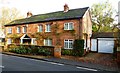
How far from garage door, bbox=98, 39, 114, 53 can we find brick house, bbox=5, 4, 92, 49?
2.10 m

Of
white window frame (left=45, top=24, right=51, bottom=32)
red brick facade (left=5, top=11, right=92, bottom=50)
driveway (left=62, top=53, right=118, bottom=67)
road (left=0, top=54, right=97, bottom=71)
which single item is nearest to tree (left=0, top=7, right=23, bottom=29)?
red brick facade (left=5, top=11, right=92, bottom=50)

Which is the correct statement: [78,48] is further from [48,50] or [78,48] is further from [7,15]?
[7,15]

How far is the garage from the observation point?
29.9 metres

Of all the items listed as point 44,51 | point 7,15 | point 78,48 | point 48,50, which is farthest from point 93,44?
point 7,15

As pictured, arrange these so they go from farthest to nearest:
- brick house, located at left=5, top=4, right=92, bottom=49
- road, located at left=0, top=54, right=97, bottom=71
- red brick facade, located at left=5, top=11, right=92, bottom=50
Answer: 1. brick house, located at left=5, top=4, right=92, bottom=49
2. red brick facade, located at left=5, top=11, right=92, bottom=50
3. road, located at left=0, top=54, right=97, bottom=71

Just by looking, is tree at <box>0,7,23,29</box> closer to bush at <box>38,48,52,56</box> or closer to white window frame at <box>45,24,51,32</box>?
white window frame at <box>45,24,51,32</box>

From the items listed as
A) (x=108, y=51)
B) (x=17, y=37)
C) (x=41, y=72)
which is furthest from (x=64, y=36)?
(x=41, y=72)

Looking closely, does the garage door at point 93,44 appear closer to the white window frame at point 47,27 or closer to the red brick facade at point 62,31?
the red brick facade at point 62,31

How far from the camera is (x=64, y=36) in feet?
93.1

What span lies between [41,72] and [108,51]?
20059mm

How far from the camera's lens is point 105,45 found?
30.2 meters

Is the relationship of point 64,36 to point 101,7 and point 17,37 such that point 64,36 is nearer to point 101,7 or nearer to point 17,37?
point 17,37

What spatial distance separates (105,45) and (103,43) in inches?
19.0

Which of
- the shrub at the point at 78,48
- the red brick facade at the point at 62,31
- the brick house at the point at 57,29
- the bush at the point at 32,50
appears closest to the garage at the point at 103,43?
the brick house at the point at 57,29
